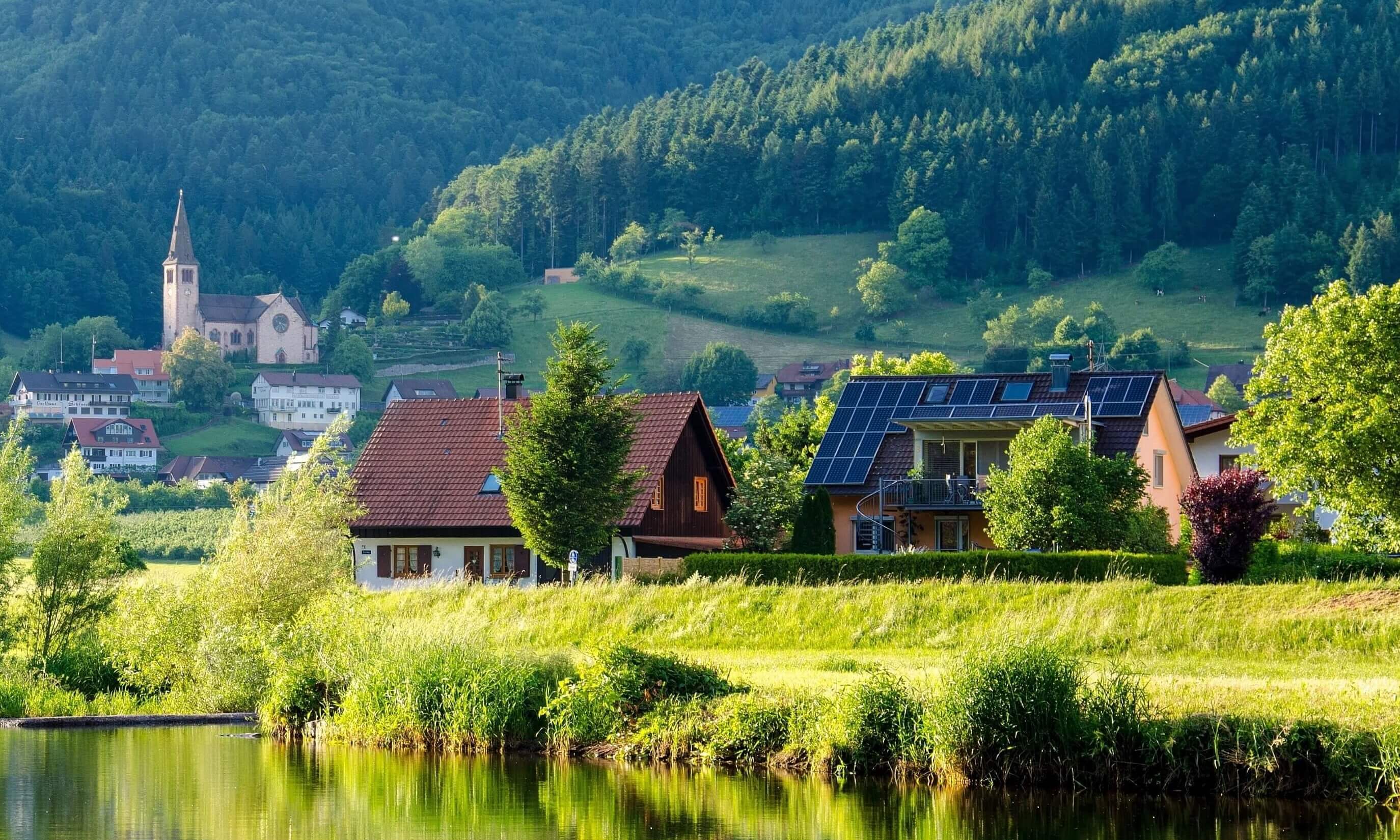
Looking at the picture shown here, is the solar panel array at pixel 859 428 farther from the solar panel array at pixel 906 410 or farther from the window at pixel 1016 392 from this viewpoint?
the window at pixel 1016 392

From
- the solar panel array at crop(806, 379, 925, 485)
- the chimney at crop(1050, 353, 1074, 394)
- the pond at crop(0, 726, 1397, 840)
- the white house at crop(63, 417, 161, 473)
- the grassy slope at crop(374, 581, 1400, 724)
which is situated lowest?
the pond at crop(0, 726, 1397, 840)

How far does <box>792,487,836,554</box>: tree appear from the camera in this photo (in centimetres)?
4841

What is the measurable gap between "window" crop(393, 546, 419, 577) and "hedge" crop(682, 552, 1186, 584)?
12.9 meters

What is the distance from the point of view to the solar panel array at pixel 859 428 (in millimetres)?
56125

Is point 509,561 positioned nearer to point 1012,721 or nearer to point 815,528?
point 815,528

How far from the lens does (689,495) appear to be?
54344 millimetres

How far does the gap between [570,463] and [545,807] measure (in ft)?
75.5

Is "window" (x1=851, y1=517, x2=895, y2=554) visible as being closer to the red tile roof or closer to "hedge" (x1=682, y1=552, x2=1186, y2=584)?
"hedge" (x1=682, y1=552, x2=1186, y2=584)

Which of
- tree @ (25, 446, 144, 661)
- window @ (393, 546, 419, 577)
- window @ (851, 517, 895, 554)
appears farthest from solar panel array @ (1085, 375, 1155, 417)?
tree @ (25, 446, 144, 661)

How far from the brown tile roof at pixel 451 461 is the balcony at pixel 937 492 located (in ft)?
18.7

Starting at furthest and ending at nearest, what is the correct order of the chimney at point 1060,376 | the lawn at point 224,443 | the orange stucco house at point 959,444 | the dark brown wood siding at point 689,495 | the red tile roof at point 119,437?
the lawn at point 224,443 → the red tile roof at point 119,437 → the chimney at point 1060,376 → the orange stucco house at point 959,444 → the dark brown wood siding at point 689,495

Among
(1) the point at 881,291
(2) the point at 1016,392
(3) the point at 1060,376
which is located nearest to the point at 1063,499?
(3) the point at 1060,376

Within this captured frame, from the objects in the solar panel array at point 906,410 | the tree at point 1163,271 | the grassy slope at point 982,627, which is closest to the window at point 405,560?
the solar panel array at point 906,410

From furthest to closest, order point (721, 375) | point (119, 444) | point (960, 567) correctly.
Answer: point (119, 444) → point (721, 375) → point (960, 567)
